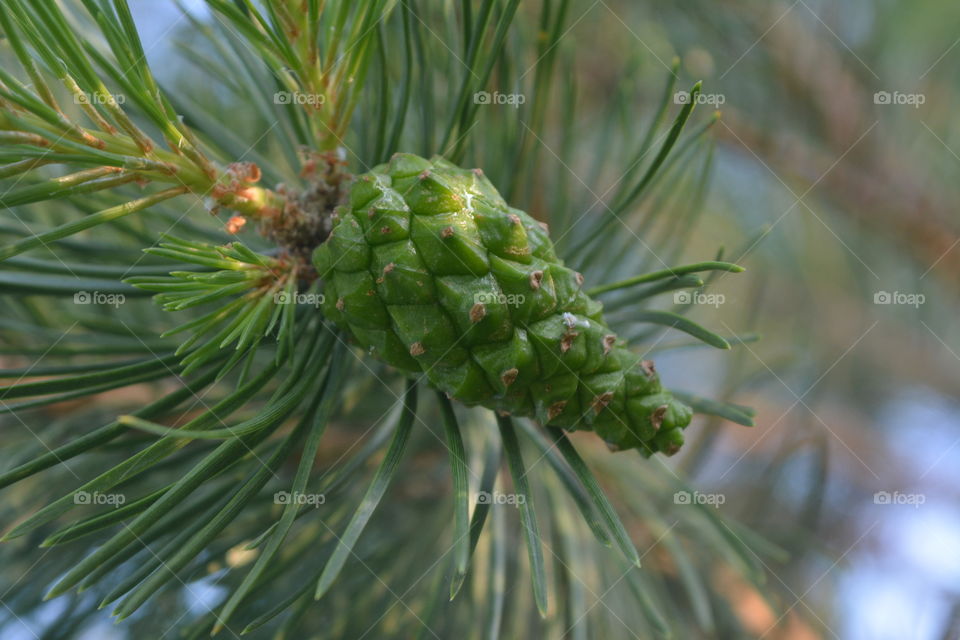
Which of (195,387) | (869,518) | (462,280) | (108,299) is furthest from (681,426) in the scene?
(869,518)

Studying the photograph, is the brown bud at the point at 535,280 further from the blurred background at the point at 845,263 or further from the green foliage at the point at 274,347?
the blurred background at the point at 845,263

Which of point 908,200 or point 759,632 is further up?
point 908,200

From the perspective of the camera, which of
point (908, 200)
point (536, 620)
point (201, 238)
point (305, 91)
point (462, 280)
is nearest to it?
point (462, 280)

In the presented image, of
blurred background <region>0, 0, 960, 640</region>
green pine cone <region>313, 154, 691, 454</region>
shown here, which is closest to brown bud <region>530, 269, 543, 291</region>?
green pine cone <region>313, 154, 691, 454</region>

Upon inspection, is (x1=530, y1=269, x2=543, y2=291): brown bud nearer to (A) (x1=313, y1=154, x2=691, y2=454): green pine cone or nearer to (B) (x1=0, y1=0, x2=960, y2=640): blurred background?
(A) (x1=313, y1=154, x2=691, y2=454): green pine cone

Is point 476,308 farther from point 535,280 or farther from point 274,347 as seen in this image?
point 274,347

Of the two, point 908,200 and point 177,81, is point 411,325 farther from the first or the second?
point 908,200

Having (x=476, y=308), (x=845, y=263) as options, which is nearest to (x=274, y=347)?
(x=476, y=308)
